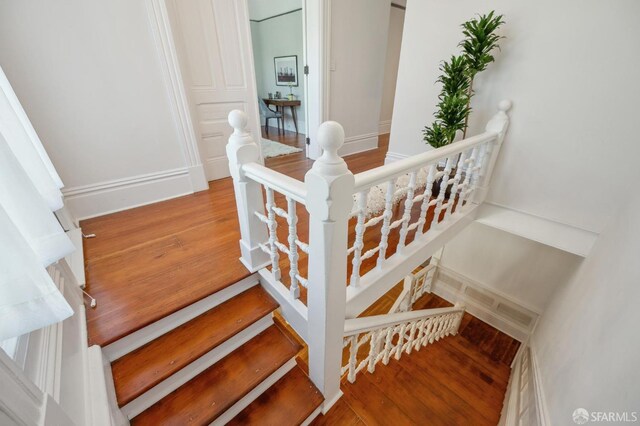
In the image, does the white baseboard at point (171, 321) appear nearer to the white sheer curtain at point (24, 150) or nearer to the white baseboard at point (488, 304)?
the white sheer curtain at point (24, 150)

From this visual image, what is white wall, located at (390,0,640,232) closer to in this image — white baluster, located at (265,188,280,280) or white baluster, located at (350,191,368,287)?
white baluster, located at (350,191,368,287)

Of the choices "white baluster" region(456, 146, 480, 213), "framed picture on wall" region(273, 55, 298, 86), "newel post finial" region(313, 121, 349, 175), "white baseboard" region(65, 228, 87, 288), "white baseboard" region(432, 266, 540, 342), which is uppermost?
"framed picture on wall" region(273, 55, 298, 86)

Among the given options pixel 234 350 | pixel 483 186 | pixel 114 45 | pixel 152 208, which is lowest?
pixel 234 350

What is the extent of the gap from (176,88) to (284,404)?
252cm

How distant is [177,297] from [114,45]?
77.5 inches

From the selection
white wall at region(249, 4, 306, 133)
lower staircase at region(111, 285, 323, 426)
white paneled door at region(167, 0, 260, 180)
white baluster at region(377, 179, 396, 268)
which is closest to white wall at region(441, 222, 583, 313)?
white baluster at region(377, 179, 396, 268)

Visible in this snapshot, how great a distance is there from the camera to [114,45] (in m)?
1.88

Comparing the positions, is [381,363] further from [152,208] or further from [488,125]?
[152,208]

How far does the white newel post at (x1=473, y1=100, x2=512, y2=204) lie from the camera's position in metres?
2.08

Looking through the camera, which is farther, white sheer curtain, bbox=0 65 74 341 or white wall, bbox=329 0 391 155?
white wall, bbox=329 0 391 155

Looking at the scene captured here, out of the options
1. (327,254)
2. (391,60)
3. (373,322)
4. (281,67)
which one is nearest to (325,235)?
(327,254)

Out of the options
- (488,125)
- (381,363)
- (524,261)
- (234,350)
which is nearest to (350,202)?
(234,350)

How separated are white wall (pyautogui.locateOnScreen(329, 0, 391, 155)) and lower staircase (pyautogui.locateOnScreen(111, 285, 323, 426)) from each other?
9.91 ft

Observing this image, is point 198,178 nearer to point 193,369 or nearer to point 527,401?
point 193,369
